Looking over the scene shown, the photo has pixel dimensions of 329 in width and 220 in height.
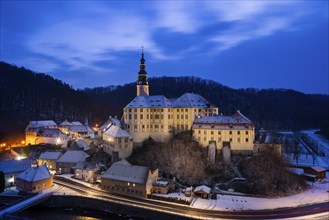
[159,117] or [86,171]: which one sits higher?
[159,117]

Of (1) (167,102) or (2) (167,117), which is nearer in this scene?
(2) (167,117)

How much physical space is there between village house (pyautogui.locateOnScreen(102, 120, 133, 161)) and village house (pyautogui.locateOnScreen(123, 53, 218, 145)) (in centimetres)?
426

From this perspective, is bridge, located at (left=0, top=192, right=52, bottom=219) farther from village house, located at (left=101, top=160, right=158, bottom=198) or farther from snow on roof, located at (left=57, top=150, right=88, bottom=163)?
snow on roof, located at (left=57, top=150, right=88, bottom=163)

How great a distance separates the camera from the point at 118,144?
50125 millimetres

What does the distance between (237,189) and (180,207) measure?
40.4 ft

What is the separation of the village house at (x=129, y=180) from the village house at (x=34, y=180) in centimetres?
946

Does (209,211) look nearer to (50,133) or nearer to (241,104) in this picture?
(50,133)

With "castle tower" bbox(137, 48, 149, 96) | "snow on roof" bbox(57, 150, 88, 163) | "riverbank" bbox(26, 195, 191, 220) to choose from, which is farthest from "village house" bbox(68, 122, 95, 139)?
"riverbank" bbox(26, 195, 191, 220)

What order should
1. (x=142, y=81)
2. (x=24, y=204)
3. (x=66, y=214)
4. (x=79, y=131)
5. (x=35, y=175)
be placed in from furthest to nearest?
(x=79, y=131), (x=142, y=81), (x=35, y=175), (x=66, y=214), (x=24, y=204)

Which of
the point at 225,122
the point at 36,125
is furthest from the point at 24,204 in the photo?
the point at 225,122

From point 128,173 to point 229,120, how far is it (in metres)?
23.2

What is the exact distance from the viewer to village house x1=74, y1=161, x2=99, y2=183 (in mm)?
45500

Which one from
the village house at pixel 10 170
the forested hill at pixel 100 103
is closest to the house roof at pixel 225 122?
the village house at pixel 10 170

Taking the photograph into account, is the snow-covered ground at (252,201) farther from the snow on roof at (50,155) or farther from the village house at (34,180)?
the snow on roof at (50,155)
